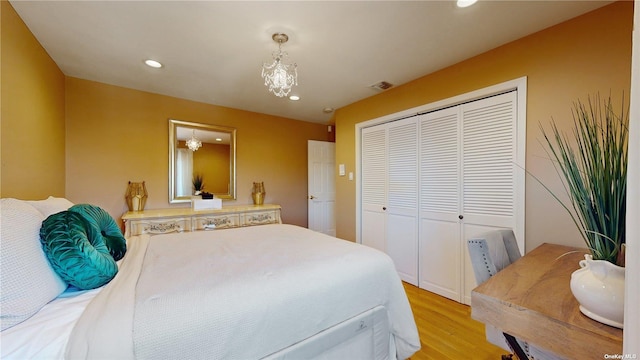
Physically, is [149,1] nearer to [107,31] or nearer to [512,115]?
[107,31]

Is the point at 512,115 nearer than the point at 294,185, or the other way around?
the point at 512,115

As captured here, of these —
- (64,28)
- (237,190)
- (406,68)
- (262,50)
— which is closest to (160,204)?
(237,190)

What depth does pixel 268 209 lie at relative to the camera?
3.69m

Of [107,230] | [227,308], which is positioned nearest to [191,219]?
[107,230]

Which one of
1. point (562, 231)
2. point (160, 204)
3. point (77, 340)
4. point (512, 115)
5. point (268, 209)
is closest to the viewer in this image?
point (77, 340)

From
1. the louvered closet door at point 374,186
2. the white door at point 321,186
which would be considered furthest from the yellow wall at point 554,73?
the white door at point 321,186

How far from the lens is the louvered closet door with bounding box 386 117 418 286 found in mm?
2846

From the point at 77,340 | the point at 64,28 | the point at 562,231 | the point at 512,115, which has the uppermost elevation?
the point at 64,28

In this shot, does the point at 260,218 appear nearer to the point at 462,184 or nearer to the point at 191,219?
the point at 191,219

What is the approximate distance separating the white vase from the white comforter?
0.86 meters

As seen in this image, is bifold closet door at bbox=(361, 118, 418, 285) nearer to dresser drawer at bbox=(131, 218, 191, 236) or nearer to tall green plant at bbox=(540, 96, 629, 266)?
tall green plant at bbox=(540, 96, 629, 266)

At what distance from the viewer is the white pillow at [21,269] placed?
0.80 m

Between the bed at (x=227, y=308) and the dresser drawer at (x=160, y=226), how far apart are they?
4.06 feet

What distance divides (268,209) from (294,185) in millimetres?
957
